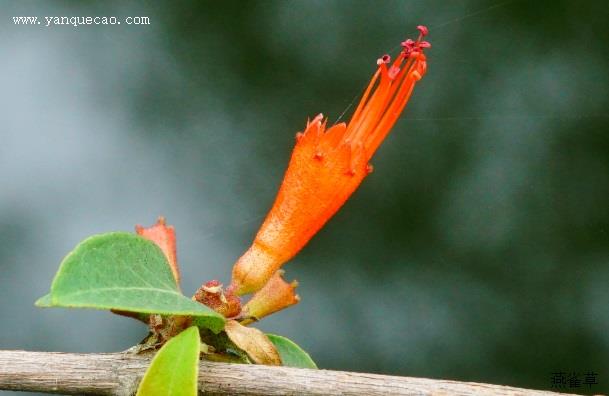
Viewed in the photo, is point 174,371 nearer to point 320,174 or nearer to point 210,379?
point 210,379

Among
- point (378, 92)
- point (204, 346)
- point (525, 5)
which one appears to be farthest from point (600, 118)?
point (204, 346)

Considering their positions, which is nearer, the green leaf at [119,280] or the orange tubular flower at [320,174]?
the green leaf at [119,280]

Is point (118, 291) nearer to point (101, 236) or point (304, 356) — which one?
point (101, 236)

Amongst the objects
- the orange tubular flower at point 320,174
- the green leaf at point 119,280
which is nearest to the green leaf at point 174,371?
the green leaf at point 119,280

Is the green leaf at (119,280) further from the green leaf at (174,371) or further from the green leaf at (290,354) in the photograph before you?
the green leaf at (290,354)

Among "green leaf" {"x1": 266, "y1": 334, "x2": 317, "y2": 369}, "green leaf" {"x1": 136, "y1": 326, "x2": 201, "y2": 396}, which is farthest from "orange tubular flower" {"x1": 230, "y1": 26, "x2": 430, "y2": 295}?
"green leaf" {"x1": 136, "y1": 326, "x2": 201, "y2": 396}

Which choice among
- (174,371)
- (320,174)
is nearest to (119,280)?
(174,371)
